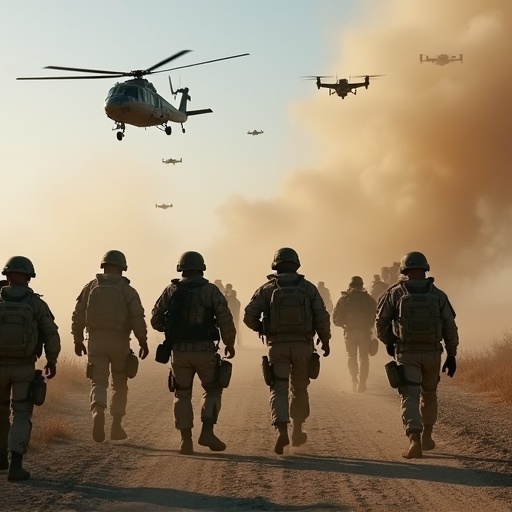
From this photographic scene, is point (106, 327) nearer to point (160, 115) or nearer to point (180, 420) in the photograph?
point (180, 420)

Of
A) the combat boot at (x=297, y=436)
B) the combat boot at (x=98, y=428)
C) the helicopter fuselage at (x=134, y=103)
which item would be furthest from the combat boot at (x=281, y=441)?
the helicopter fuselage at (x=134, y=103)

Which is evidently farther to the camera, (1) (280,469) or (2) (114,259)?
(2) (114,259)

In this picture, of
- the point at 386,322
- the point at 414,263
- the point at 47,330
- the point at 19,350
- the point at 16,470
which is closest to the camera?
the point at 16,470

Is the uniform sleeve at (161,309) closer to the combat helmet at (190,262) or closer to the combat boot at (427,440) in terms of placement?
the combat helmet at (190,262)

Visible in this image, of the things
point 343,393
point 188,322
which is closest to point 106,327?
point 188,322

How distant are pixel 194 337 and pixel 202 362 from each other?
29cm

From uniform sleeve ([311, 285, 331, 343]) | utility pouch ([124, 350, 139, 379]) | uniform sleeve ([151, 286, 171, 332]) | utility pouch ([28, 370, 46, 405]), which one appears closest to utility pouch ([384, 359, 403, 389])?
uniform sleeve ([311, 285, 331, 343])

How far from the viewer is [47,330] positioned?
9.18 meters

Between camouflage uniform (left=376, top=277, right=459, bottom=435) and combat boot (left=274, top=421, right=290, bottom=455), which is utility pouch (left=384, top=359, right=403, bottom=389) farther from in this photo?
combat boot (left=274, top=421, right=290, bottom=455)

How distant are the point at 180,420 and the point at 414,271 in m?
3.04

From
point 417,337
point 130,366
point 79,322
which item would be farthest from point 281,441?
point 79,322

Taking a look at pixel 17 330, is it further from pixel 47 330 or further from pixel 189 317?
pixel 189 317

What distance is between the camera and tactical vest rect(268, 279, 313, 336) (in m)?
10.3

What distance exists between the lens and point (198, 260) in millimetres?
10570
